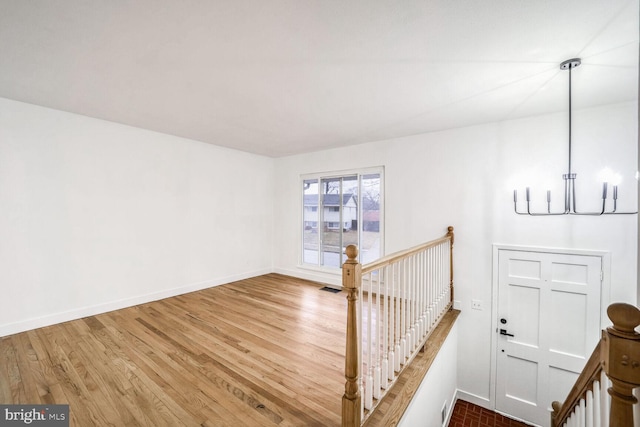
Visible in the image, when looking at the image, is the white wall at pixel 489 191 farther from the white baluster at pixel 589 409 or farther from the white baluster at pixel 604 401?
the white baluster at pixel 604 401

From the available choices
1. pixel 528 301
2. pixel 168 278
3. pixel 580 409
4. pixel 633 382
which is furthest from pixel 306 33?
pixel 168 278

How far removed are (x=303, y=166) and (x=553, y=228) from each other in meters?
3.96

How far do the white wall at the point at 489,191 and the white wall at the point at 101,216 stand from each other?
2.84m

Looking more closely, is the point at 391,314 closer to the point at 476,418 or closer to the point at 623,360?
the point at 623,360

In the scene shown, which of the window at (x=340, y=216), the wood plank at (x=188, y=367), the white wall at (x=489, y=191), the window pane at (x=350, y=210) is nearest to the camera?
the wood plank at (x=188, y=367)

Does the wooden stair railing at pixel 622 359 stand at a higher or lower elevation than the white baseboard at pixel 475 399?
higher

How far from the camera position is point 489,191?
3270 millimetres

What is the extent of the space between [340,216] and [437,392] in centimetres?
295

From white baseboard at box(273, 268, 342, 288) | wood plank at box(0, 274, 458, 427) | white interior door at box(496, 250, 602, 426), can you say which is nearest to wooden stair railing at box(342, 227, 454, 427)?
wood plank at box(0, 274, 458, 427)

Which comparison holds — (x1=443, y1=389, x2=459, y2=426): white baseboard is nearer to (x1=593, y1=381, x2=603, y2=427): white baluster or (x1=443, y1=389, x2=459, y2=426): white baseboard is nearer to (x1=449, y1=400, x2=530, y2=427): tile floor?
(x1=449, y1=400, x2=530, y2=427): tile floor

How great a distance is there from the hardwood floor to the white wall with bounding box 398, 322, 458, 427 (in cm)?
59

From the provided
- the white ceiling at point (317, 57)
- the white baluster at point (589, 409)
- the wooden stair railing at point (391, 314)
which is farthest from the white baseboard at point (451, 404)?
the white ceiling at point (317, 57)

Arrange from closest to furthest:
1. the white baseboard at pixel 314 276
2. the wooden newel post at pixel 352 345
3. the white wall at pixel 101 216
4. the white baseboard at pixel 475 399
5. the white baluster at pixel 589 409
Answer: the white baluster at pixel 589 409 → the wooden newel post at pixel 352 345 → the white wall at pixel 101 216 → the white baseboard at pixel 475 399 → the white baseboard at pixel 314 276

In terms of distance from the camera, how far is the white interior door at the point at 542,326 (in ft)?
8.93
